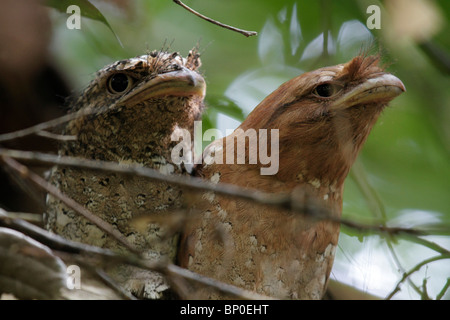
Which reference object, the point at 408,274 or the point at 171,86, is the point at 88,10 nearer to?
the point at 171,86

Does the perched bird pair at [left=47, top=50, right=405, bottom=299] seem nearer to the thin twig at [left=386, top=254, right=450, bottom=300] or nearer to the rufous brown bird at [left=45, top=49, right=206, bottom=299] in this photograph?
the rufous brown bird at [left=45, top=49, right=206, bottom=299]

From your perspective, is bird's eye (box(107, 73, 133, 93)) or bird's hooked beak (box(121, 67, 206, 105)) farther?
bird's eye (box(107, 73, 133, 93))

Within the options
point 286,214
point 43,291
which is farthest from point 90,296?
point 286,214

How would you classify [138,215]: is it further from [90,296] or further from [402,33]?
[402,33]

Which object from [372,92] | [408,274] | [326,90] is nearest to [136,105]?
[326,90]

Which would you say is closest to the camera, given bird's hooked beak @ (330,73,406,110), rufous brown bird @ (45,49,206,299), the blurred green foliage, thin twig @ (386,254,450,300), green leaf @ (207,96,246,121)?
thin twig @ (386,254,450,300)

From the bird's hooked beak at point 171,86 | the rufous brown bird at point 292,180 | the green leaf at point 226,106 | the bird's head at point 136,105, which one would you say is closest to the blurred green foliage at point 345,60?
the green leaf at point 226,106

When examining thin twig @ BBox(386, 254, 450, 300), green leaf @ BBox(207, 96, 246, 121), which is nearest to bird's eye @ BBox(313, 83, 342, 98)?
green leaf @ BBox(207, 96, 246, 121)
